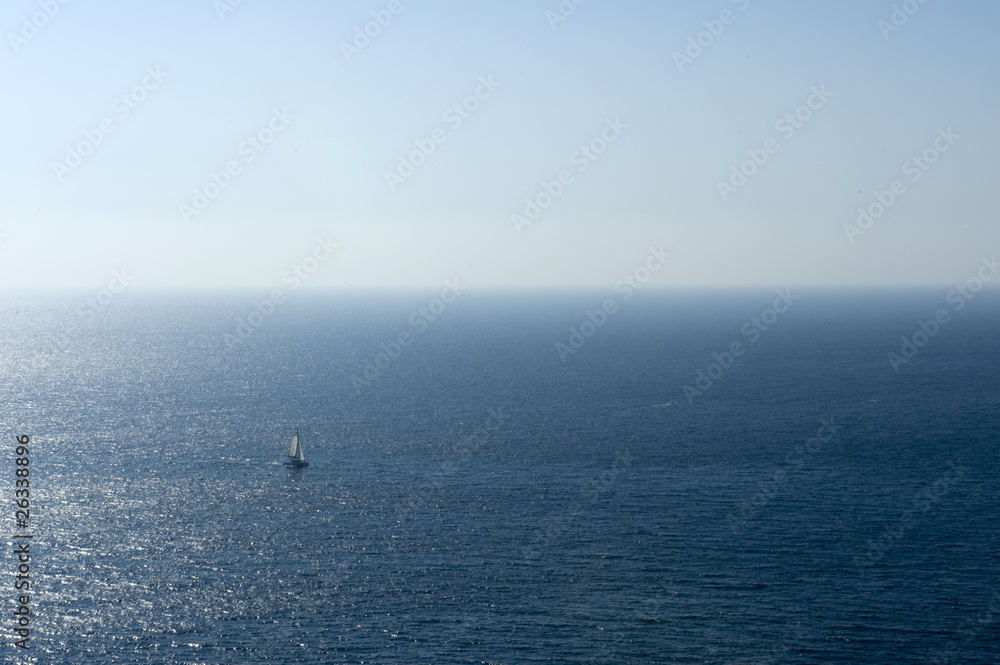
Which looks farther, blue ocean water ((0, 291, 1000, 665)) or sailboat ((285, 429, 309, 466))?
sailboat ((285, 429, 309, 466))

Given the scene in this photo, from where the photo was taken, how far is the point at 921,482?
118 metres

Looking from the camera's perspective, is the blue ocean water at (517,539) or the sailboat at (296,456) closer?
the blue ocean water at (517,539)

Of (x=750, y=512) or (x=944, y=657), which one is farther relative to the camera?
(x=750, y=512)

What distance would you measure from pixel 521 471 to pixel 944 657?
218 feet

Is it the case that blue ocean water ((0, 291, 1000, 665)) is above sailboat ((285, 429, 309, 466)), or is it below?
below

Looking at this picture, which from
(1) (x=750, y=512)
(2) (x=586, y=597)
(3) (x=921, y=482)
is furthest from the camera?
(3) (x=921, y=482)

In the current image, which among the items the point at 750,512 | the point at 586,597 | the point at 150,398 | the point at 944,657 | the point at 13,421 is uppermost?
the point at 150,398

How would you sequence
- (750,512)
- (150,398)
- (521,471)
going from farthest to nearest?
(150,398) → (521,471) → (750,512)

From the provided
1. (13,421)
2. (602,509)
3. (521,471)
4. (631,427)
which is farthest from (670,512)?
(13,421)

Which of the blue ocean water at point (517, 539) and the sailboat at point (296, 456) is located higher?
the sailboat at point (296, 456)

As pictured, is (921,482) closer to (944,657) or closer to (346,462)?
(944,657)

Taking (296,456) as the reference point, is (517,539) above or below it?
below

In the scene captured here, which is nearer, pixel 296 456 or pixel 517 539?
pixel 517 539

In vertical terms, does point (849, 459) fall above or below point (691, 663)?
above
